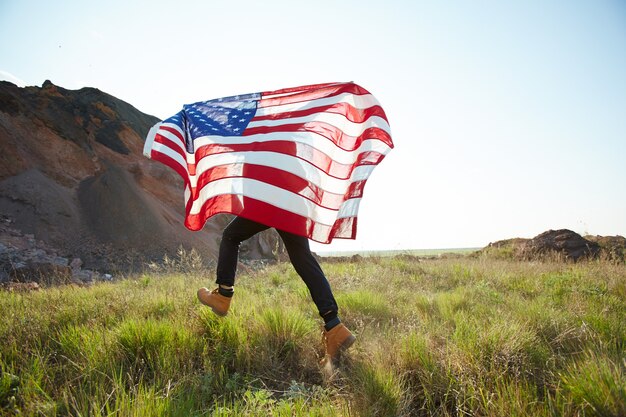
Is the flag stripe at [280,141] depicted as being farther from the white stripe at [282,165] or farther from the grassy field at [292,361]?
the grassy field at [292,361]

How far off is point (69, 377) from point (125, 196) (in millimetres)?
15988

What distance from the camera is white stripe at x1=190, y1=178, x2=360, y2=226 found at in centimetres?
306

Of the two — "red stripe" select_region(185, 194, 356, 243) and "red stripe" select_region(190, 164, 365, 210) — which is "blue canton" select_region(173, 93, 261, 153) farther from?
"red stripe" select_region(185, 194, 356, 243)

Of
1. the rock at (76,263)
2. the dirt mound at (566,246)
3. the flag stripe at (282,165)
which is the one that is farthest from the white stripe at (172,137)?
the dirt mound at (566,246)

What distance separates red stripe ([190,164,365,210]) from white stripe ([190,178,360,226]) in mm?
41

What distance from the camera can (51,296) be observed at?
4.27 meters

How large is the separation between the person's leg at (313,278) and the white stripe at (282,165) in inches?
24.2

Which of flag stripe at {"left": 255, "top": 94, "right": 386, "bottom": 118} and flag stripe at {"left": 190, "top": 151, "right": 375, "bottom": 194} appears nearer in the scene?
flag stripe at {"left": 190, "top": 151, "right": 375, "bottom": 194}

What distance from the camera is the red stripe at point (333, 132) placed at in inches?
135

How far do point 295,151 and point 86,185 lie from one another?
17107mm

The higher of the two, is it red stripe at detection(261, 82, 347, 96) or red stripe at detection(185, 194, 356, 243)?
red stripe at detection(261, 82, 347, 96)

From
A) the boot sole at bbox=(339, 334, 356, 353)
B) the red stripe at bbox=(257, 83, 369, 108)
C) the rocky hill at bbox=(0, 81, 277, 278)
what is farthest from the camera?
the rocky hill at bbox=(0, 81, 277, 278)

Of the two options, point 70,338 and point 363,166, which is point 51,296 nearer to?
point 70,338

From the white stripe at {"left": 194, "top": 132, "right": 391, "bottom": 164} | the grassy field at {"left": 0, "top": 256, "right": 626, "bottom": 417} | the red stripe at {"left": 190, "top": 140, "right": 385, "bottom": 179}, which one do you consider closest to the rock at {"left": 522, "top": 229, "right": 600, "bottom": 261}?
the grassy field at {"left": 0, "top": 256, "right": 626, "bottom": 417}
